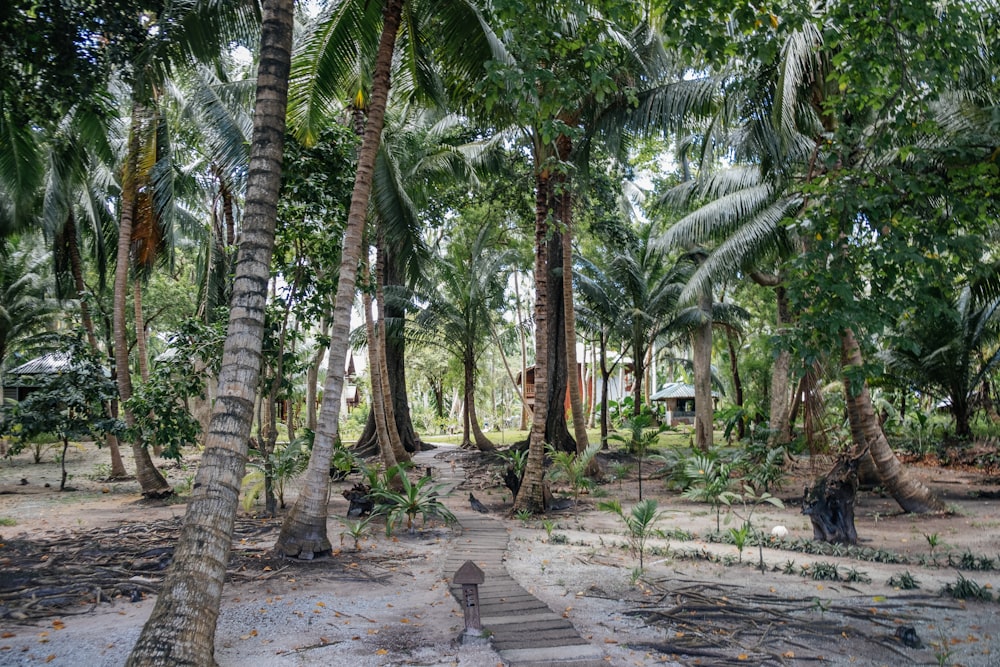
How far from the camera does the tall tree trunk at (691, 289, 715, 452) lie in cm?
1922

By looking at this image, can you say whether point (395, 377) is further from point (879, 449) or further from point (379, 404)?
point (879, 449)

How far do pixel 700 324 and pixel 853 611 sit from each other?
600 inches

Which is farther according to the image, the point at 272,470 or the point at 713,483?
the point at 272,470

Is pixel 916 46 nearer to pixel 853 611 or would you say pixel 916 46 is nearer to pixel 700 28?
pixel 700 28

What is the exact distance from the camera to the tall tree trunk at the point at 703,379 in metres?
19.2

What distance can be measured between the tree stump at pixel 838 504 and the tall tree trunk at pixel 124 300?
10.6 metres

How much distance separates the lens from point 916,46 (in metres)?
6.11

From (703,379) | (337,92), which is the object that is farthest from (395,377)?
(337,92)

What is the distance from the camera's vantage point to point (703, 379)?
20547 mm

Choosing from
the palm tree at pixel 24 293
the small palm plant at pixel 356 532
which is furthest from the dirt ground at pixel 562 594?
the palm tree at pixel 24 293

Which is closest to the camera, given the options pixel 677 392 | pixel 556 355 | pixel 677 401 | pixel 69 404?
pixel 69 404

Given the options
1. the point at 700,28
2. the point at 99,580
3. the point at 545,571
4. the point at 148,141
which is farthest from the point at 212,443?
the point at 148,141

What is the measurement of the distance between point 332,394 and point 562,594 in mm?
3154

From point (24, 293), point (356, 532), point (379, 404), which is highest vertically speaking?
point (24, 293)
